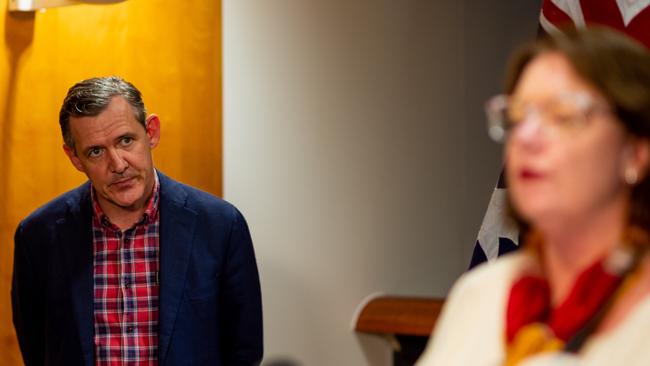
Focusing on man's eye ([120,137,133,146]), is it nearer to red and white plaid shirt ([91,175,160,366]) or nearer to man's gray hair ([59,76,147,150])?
man's gray hair ([59,76,147,150])

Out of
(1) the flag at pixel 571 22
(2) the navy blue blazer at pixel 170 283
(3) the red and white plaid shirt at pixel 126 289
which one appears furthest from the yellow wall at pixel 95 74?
(1) the flag at pixel 571 22

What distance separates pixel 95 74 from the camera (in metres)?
3.54

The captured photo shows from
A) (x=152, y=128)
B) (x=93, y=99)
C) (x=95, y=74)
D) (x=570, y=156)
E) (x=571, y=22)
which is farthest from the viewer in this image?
(x=95, y=74)

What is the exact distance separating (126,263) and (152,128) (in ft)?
1.27

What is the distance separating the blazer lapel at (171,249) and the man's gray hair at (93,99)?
212 mm

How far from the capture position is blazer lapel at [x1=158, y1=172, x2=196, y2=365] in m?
3.07

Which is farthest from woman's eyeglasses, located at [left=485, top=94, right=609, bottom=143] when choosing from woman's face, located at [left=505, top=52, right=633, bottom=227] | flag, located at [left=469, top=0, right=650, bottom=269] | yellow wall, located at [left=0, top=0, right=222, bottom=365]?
yellow wall, located at [left=0, top=0, right=222, bottom=365]

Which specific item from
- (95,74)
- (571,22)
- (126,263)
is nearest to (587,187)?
(571,22)

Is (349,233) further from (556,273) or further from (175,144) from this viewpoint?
(556,273)

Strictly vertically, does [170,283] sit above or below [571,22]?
below

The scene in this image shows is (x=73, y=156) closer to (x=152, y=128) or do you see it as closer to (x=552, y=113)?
(x=152, y=128)

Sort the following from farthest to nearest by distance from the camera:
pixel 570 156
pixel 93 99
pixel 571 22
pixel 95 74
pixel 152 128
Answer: pixel 95 74 < pixel 152 128 < pixel 93 99 < pixel 571 22 < pixel 570 156

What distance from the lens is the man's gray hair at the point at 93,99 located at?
3055mm

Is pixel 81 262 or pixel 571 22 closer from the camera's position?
pixel 571 22
